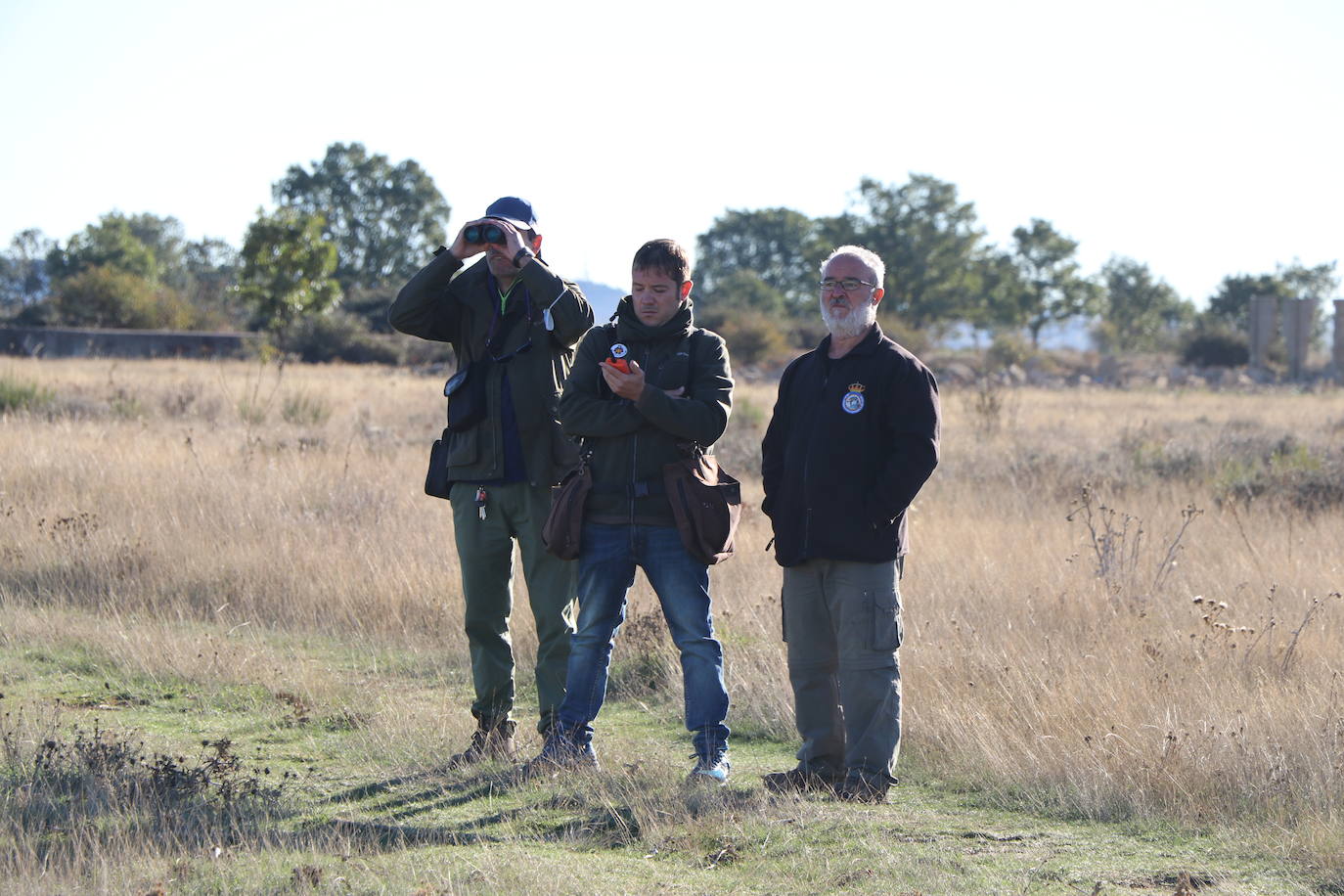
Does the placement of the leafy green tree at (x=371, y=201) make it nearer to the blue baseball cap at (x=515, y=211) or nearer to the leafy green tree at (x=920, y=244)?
the leafy green tree at (x=920, y=244)

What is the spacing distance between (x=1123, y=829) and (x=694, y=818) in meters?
1.47

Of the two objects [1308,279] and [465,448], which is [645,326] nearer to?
[465,448]

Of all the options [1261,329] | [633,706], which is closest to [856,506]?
[633,706]

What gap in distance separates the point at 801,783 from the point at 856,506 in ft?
3.41

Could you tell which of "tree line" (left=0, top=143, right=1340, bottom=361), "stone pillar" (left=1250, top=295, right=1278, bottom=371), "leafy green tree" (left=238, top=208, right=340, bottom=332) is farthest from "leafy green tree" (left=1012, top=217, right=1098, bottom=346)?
"leafy green tree" (left=238, top=208, right=340, bottom=332)

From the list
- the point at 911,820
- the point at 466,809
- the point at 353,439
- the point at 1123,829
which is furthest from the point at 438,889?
the point at 353,439

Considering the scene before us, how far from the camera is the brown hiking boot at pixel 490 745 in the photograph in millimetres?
4871

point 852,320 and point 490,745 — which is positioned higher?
point 852,320

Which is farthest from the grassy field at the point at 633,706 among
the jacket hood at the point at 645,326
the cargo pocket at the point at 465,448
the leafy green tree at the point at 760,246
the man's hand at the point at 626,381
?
the leafy green tree at the point at 760,246

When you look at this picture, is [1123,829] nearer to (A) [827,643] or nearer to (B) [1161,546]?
(A) [827,643]

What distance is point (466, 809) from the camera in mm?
4363

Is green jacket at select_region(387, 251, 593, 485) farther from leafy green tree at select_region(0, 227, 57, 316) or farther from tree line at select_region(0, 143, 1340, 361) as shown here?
leafy green tree at select_region(0, 227, 57, 316)

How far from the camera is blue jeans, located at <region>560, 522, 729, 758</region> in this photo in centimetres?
459

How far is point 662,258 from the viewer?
4504mm
